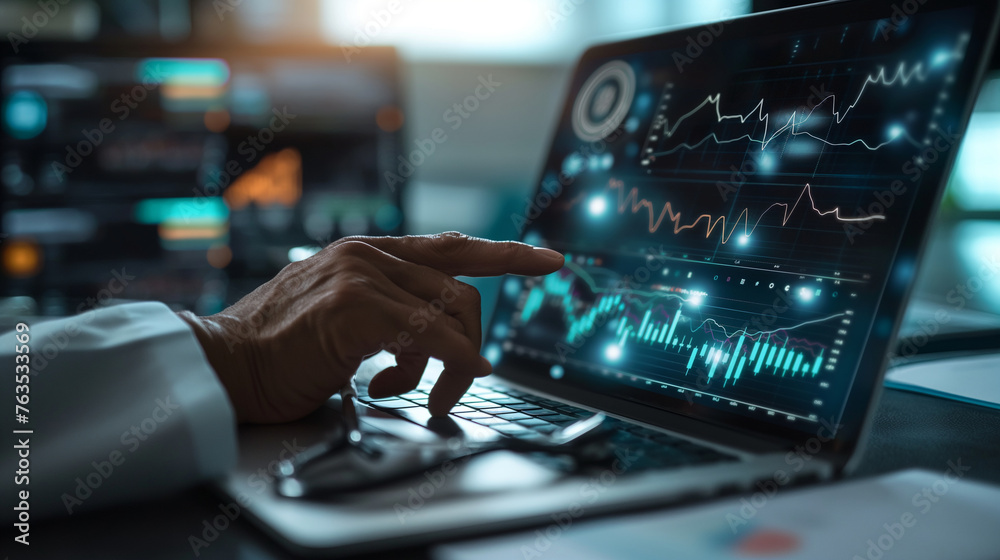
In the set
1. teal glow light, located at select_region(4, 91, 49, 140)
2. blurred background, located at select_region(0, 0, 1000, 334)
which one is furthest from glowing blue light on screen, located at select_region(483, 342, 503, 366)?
teal glow light, located at select_region(4, 91, 49, 140)

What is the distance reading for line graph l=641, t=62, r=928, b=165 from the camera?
1.88 feet

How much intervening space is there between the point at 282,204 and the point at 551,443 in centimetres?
134

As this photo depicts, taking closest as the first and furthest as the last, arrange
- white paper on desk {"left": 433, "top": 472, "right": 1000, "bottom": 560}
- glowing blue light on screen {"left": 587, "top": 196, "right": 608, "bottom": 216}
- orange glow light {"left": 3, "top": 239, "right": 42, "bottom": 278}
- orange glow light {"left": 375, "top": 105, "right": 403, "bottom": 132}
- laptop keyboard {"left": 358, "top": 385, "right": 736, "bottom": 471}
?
white paper on desk {"left": 433, "top": 472, "right": 1000, "bottom": 560} < laptop keyboard {"left": 358, "top": 385, "right": 736, "bottom": 471} < glowing blue light on screen {"left": 587, "top": 196, "right": 608, "bottom": 216} < orange glow light {"left": 3, "top": 239, "right": 42, "bottom": 278} < orange glow light {"left": 375, "top": 105, "right": 403, "bottom": 132}

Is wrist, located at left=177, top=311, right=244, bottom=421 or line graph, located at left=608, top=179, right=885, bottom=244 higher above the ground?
line graph, located at left=608, top=179, right=885, bottom=244

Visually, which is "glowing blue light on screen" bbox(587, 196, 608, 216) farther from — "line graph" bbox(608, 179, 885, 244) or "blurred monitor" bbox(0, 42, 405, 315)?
"blurred monitor" bbox(0, 42, 405, 315)

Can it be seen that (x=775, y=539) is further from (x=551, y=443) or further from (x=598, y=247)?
(x=598, y=247)

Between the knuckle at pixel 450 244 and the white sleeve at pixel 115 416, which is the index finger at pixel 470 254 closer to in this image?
the knuckle at pixel 450 244

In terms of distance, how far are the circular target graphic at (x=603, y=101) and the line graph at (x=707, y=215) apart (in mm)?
75

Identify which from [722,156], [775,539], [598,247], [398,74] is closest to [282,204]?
[398,74]

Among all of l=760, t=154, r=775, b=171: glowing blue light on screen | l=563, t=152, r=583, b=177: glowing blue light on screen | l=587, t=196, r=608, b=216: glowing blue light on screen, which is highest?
l=760, t=154, r=775, b=171: glowing blue light on screen

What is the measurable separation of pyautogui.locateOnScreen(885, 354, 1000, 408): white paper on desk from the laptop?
0.27 meters

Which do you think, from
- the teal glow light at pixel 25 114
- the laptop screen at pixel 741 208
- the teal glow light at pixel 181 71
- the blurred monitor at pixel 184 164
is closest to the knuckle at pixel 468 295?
the laptop screen at pixel 741 208

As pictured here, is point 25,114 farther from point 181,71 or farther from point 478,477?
point 478,477

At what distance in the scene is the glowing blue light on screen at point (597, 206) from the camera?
787 millimetres
